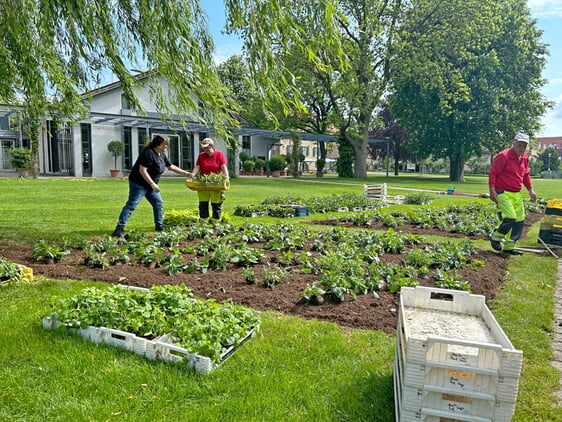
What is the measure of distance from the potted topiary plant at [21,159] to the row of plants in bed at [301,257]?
23.7m

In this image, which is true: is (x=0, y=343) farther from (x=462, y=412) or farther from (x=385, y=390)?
(x=462, y=412)

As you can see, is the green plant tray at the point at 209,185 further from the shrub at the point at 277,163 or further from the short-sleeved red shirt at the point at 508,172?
the shrub at the point at 277,163

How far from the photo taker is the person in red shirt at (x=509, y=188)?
705cm

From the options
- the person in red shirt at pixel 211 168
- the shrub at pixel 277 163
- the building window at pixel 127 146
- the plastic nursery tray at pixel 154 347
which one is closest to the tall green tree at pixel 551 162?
the shrub at pixel 277 163

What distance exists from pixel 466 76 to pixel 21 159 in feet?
109

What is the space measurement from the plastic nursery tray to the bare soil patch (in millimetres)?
1027

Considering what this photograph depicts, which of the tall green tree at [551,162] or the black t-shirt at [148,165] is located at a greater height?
the tall green tree at [551,162]

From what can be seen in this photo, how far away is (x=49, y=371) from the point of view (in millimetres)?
2928

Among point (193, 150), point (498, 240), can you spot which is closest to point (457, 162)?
point (193, 150)

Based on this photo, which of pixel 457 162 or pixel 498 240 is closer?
pixel 498 240

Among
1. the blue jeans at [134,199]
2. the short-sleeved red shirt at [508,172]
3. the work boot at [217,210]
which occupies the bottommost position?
the work boot at [217,210]

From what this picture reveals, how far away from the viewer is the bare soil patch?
13.8 ft

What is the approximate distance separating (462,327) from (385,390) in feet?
2.23

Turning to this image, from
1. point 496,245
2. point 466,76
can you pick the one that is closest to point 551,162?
point 466,76
